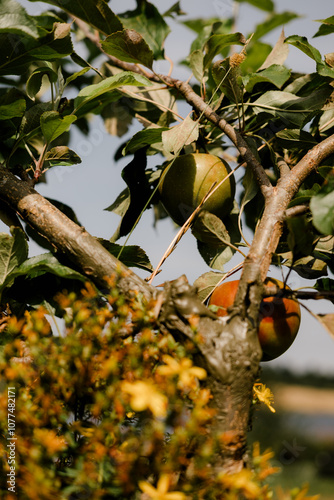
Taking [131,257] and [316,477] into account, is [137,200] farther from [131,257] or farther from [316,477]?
[316,477]

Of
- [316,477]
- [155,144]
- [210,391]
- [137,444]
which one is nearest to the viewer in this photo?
[137,444]

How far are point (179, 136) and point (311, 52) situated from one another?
27 cm

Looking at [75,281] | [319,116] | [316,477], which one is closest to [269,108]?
[319,116]

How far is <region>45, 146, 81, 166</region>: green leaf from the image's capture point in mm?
804

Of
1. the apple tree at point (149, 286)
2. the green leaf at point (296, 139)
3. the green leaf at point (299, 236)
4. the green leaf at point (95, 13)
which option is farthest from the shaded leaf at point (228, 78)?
the green leaf at point (299, 236)

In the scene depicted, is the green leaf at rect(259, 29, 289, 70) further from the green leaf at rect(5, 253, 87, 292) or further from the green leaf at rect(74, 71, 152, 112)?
the green leaf at rect(5, 253, 87, 292)

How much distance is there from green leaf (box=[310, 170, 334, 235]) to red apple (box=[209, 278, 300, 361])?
16 cm

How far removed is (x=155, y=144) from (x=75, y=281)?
40 centimetres

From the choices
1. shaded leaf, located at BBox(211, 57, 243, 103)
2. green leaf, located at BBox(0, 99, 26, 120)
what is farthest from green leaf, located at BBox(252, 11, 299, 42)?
green leaf, located at BBox(0, 99, 26, 120)

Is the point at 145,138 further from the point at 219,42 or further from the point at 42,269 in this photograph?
the point at 42,269

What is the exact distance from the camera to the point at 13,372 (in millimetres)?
458

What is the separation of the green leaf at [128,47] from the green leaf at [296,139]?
0.29 metres

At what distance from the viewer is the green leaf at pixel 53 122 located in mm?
714

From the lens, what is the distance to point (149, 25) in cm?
112
